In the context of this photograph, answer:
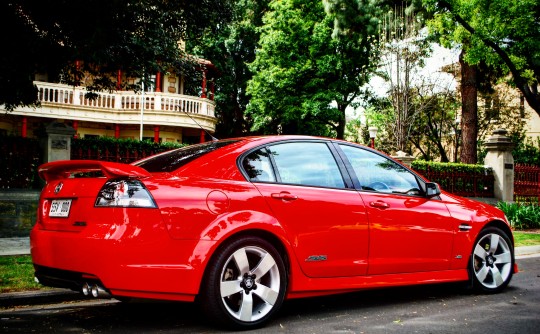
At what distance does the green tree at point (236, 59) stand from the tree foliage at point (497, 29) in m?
19.4

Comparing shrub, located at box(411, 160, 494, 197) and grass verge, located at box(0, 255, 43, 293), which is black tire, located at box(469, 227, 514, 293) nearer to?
grass verge, located at box(0, 255, 43, 293)

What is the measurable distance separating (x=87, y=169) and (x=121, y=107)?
25.8 meters

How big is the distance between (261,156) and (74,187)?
1.56m

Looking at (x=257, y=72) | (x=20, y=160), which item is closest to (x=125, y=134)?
(x=257, y=72)

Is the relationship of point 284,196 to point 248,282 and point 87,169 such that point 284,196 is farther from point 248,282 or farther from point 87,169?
point 87,169

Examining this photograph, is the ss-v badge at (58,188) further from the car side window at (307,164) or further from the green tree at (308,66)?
the green tree at (308,66)

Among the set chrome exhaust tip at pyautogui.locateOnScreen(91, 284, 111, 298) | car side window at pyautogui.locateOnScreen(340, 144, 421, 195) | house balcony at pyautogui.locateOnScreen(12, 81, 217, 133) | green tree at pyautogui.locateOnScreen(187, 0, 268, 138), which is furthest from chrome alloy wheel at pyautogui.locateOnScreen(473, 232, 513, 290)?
green tree at pyautogui.locateOnScreen(187, 0, 268, 138)

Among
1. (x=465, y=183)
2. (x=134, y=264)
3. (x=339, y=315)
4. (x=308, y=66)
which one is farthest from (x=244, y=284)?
(x=308, y=66)

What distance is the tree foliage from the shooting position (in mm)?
17406

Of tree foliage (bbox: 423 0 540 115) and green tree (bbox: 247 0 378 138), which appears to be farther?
green tree (bbox: 247 0 378 138)

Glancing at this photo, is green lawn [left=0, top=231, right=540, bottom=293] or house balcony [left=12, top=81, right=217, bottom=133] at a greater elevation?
house balcony [left=12, top=81, right=217, bottom=133]

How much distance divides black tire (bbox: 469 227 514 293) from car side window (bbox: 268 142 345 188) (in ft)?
6.61

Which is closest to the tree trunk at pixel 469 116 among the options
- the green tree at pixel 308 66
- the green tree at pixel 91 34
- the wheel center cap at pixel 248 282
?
the green tree at pixel 308 66

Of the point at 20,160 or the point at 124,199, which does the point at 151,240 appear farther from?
the point at 20,160
